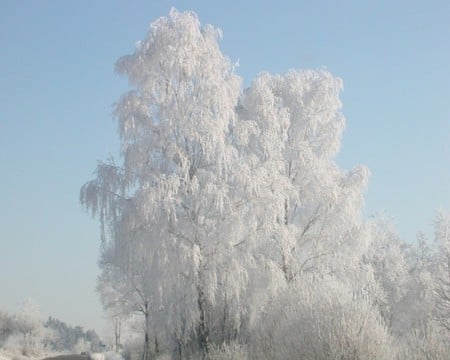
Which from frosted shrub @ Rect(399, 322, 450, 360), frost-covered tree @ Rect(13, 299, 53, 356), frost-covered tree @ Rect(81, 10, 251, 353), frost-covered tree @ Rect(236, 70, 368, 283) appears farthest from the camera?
frost-covered tree @ Rect(13, 299, 53, 356)

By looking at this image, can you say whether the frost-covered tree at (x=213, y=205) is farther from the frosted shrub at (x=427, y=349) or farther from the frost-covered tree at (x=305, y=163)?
the frosted shrub at (x=427, y=349)

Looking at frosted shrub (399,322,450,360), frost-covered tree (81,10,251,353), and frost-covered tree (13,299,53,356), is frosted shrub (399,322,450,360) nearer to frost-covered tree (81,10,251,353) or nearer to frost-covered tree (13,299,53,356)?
frost-covered tree (81,10,251,353)

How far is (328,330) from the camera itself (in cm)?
1513

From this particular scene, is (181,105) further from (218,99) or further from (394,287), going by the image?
(394,287)

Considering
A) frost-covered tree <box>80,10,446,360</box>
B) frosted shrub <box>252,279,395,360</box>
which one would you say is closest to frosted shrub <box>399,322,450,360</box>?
frosted shrub <box>252,279,395,360</box>

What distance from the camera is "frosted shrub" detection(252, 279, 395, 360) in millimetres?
14711

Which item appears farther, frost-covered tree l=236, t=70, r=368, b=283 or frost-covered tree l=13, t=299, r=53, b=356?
frost-covered tree l=13, t=299, r=53, b=356

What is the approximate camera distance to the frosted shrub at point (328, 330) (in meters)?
14.7

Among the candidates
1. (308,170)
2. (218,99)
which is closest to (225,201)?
(218,99)

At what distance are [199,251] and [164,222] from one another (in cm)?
149

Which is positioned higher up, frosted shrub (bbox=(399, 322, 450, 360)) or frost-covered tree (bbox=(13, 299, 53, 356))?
frost-covered tree (bbox=(13, 299, 53, 356))

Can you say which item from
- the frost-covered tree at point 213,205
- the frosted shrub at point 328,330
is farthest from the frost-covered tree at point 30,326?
the frosted shrub at point 328,330

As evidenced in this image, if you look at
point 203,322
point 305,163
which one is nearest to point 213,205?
point 203,322

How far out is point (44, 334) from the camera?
255 ft
